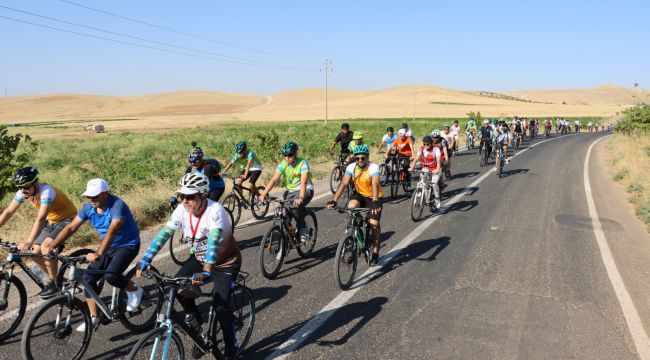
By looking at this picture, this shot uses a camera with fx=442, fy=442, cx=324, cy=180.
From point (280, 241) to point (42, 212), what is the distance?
3312mm

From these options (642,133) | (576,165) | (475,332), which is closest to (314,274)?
(475,332)

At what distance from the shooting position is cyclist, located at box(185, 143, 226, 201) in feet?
26.6

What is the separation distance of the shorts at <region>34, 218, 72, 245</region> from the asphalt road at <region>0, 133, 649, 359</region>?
1147 mm

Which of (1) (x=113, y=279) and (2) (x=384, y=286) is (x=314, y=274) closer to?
(2) (x=384, y=286)

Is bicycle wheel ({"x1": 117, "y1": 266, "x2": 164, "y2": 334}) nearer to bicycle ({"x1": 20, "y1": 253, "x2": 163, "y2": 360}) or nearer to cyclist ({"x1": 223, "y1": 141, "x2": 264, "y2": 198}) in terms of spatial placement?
bicycle ({"x1": 20, "y1": 253, "x2": 163, "y2": 360})

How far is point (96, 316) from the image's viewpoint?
510 cm

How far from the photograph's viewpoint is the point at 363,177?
721 cm

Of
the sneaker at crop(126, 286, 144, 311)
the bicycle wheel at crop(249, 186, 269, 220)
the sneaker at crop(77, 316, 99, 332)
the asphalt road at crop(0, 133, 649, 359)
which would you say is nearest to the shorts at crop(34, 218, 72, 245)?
the asphalt road at crop(0, 133, 649, 359)

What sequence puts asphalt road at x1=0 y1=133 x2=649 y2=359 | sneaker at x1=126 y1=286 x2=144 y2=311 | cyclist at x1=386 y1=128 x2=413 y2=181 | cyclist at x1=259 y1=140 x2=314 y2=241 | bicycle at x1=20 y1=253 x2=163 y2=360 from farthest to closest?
cyclist at x1=386 y1=128 x2=413 y2=181
cyclist at x1=259 y1=140 x2=314 y2=241
sneaker at x1=126 y1=286 x2=144 y2=311
asphalt road at x1=0 y1=133 x2=649 y2=359
bicycle at x1=20 y1=253 x2=163 y2=360

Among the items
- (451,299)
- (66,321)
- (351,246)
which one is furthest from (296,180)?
(66,321)

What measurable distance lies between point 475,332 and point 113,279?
415 cm

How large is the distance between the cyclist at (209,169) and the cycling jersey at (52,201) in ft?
8.03

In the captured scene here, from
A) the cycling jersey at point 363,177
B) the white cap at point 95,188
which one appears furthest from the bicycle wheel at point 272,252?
the white cap at point 95,188

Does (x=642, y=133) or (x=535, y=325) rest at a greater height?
(x=642, y=133)
